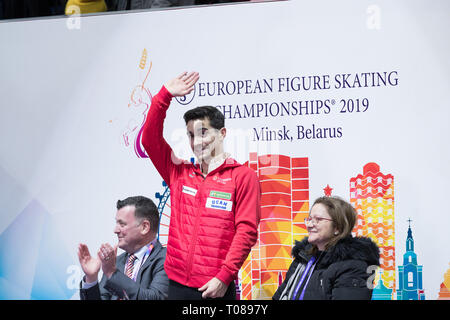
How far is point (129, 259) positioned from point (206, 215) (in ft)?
1.75

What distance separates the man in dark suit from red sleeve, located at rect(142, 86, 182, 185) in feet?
0.67

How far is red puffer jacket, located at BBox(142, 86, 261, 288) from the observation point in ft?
10.7

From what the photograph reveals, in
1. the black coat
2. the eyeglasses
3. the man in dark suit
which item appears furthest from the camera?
the man in dark suit

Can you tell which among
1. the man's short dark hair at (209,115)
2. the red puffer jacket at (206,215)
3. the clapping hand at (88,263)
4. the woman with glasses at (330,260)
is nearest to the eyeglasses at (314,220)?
the woman with glasses at (330,260)

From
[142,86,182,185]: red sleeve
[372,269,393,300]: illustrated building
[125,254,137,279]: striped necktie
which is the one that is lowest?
[372,269,393,300]: illustrated building

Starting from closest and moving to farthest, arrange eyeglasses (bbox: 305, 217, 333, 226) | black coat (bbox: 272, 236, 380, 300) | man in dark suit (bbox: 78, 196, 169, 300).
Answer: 1. black coat (bbox: 272, 236, 380, 300)
2. eyeglasses (bbox: 305, 217, 333, 226)
3. man in dark suit (bbox: 78, 196, 169, 300)

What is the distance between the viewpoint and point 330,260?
10.6 ft

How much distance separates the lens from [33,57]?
367 centimetres

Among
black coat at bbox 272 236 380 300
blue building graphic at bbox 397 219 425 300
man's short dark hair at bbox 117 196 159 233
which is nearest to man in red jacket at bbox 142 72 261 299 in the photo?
man's short dark hair at bbox 117 196 159 233

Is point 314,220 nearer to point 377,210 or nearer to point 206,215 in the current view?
point 377,210

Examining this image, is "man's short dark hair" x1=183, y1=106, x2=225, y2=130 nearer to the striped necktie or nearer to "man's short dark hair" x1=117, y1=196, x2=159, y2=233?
"man's short dark hair" x1=117, y1=196, x2=159, y2=233

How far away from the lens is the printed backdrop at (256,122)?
3250 mm

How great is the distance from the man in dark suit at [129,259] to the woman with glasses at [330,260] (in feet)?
2.29

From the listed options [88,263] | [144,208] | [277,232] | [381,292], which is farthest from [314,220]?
[88,263]
